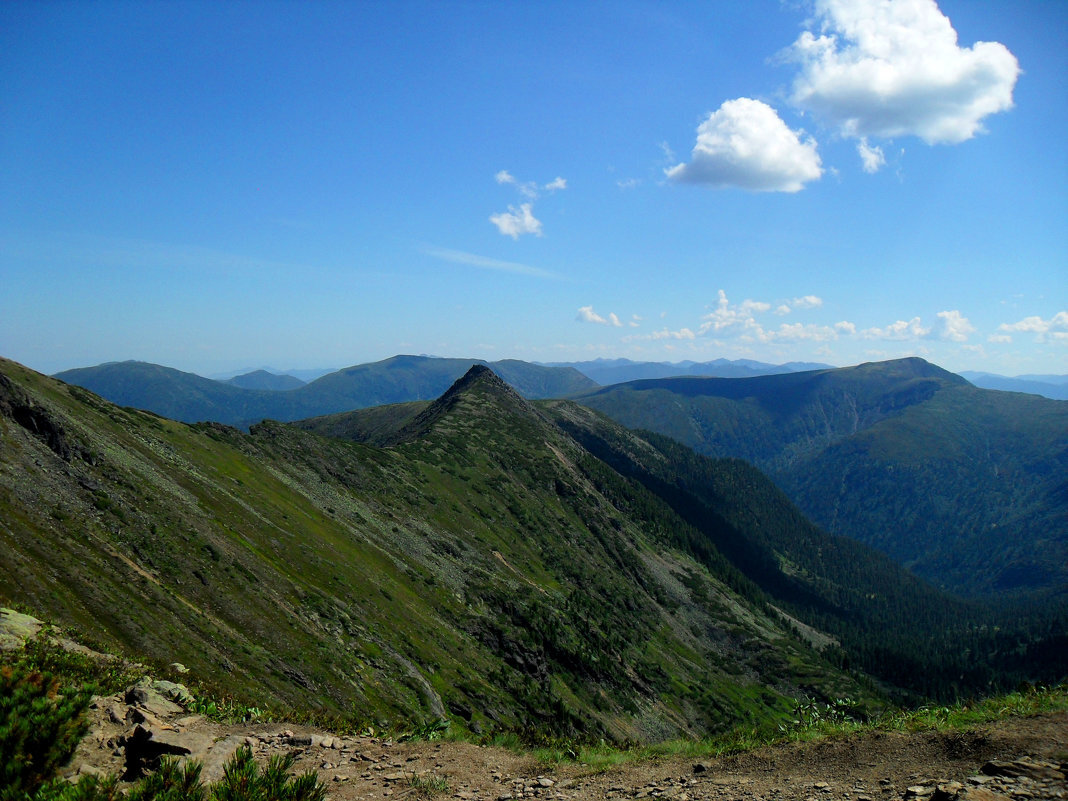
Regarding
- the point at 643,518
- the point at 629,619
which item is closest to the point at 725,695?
the point at 629,619

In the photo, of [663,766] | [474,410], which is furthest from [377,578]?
[474,410]

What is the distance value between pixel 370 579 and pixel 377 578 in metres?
1.90

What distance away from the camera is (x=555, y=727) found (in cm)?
5872

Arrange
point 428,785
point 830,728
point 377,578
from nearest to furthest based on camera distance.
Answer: point 428,785 < point 830,728 < point 377,578

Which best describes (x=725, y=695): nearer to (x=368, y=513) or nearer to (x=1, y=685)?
(x=368, y=513)

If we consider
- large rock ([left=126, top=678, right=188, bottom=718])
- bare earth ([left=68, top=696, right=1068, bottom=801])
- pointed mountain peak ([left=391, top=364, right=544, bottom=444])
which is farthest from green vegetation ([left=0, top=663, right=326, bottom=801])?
pointed mountain peak ([left=391, top=364, right=544, bottom=444])

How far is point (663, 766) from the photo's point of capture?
47.8ft

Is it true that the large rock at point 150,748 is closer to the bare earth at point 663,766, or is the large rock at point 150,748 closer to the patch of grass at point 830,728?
the bare earth at point 663,766

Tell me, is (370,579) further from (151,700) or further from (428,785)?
(428,785)

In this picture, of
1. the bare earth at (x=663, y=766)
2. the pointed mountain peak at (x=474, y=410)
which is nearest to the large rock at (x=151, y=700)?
the bare earth at (x=663, y=766)

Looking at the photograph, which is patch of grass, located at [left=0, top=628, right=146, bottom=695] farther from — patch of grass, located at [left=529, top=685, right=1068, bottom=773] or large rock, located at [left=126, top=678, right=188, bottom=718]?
patch of grass, located at [left=529, top=685, right=1068, bottom=773]

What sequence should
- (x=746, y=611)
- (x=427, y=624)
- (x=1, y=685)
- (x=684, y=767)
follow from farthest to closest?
(x=746, y=611), (x=427, y=624), (x=684, y=767), (x=1, y=685)

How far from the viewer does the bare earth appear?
11273 millimetres

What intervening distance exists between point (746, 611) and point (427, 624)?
424 ft
